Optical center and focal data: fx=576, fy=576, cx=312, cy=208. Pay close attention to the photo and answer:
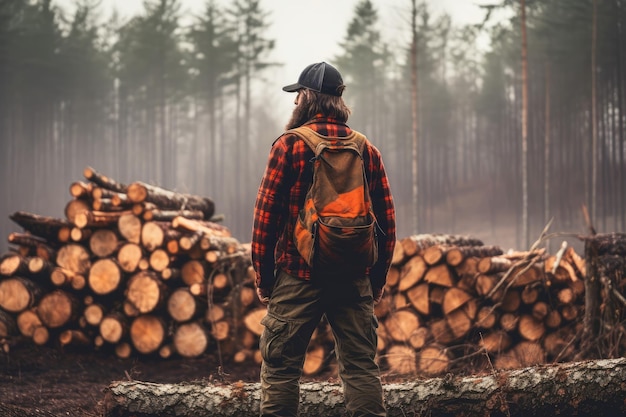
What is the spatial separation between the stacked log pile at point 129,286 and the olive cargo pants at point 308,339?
13.7 feet

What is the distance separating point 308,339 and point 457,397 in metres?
1.49

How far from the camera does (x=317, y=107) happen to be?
3215 millimetres

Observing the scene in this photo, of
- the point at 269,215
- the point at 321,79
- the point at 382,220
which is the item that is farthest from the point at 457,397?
the point at 321,79

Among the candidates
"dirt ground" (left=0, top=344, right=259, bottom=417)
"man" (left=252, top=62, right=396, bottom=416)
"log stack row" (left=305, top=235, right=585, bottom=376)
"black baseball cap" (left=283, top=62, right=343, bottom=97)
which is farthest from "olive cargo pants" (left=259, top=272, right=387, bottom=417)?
"log stack row" (left=305, top=235, right=585, bottom=376)

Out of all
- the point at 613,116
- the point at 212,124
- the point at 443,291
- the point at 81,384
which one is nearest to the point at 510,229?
the point at 613,116

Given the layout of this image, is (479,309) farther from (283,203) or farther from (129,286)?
(129,286)

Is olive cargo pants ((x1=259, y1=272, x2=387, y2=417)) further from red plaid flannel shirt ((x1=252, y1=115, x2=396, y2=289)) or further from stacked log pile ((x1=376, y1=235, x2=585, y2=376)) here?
stacked log pile ((x1=376, y1=235, x2=585, y2=376))

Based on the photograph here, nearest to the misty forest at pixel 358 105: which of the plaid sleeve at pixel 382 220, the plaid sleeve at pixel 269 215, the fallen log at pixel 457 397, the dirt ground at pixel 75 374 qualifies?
the dirt ground at pixel 75 374

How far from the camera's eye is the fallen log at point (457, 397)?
387 cm

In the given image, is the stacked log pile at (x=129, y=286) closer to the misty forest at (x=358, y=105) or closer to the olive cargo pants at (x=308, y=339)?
the olive cargo pants at (x=308, y=339)

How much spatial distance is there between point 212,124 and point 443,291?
94.0 feet

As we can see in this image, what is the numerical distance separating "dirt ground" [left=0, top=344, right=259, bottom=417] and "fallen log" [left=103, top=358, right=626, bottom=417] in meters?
1.21

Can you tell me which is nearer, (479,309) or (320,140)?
(320,140)

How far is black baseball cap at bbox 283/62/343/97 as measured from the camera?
3.17m
